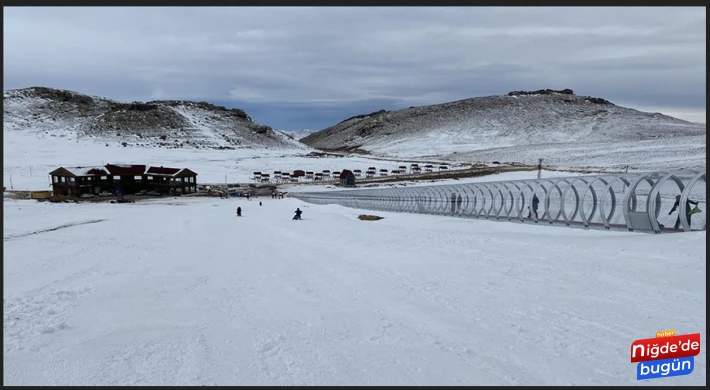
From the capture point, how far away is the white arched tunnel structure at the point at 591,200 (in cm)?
1393

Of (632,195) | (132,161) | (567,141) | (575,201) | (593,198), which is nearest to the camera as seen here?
(632,195)

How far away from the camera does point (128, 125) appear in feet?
559

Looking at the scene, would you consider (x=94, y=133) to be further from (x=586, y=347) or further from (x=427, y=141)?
(x=586, y=347)

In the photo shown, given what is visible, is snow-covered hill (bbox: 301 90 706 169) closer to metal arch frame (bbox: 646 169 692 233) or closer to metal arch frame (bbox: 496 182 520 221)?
metal arch frame (bbox: 496 182 520 221)

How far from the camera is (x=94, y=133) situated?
512 feet

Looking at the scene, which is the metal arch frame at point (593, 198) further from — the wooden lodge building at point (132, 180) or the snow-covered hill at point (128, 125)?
the snow-covered hill at point (128, 125)

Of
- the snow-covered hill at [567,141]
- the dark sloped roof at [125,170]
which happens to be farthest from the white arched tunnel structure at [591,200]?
the snow-covered hill at [567,141]

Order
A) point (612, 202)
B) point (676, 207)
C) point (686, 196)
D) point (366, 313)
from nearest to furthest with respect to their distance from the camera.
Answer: point (366, 313), point (686, 196), point (676, 207), point (612, 202)

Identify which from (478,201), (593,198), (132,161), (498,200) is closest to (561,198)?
(593,198)

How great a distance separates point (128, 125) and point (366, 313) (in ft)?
598

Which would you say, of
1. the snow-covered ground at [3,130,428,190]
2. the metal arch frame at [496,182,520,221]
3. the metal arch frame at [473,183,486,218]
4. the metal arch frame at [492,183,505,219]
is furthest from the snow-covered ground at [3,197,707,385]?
the snow-covered ground at [3,130,428,190]

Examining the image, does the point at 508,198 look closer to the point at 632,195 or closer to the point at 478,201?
the point at 478,201

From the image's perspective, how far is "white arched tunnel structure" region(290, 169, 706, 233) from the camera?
45.7 ft

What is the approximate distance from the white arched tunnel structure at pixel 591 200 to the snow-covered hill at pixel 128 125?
127 meters
